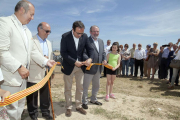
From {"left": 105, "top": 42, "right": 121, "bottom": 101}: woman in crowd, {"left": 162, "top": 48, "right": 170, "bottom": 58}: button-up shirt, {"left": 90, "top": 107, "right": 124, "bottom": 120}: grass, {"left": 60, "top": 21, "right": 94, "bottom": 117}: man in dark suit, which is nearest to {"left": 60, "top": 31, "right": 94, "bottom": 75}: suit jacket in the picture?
{"left": 60, "top": 21, "right": 94, "bottom": 117}: man in dark suit

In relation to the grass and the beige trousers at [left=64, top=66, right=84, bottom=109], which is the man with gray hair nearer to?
the beige trousers at [left=64, top=66, right=84, bottom=109]

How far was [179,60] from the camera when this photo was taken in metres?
6.12

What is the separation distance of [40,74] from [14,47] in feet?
3.98

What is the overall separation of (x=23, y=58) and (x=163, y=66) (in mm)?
9104

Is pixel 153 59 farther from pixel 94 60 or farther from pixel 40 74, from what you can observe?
pixel 40 74

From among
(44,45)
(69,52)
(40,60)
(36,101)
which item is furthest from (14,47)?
(36,101)

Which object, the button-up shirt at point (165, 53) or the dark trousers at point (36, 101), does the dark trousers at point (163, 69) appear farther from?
the dark trousers at point (36, 101)

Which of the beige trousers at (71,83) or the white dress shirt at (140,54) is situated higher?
the white dress shirt at (140,54)

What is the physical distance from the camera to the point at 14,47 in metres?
2.12

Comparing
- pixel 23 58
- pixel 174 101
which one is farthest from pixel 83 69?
pixel 174 101

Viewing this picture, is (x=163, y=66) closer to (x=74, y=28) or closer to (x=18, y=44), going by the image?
(x=74, y=28)

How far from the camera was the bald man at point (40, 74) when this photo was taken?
10.3 ft

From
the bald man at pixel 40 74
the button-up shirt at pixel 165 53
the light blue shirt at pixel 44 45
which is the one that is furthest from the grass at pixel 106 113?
the button-up shirt at pixel 165 53

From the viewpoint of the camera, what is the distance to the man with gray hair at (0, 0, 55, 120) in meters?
1.96
